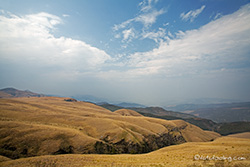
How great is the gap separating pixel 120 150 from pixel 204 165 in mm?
41884

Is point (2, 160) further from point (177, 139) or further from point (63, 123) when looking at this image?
point (177, 139)

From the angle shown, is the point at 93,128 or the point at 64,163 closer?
the point at 64,163

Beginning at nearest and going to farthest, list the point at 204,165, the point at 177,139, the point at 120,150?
1. the point at 204,165
2. the point at 120,150
3. the point at 177,139

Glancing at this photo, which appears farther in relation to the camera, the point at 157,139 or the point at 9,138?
the point at 157,139

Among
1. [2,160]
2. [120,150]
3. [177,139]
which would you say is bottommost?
[177,139]

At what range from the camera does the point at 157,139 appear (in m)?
82.5

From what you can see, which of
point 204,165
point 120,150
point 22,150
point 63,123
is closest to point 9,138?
point 22,150

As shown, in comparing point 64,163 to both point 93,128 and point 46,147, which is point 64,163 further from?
point 93,128

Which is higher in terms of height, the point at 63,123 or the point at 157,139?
the point at 63,123

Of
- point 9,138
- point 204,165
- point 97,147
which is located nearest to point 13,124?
point 9,138

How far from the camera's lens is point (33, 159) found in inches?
1205

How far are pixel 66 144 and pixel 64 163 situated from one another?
1829 centimetres

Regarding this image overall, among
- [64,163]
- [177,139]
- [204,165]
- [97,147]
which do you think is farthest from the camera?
[177,139]

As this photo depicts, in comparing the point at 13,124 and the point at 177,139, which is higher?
the point at 13,124
